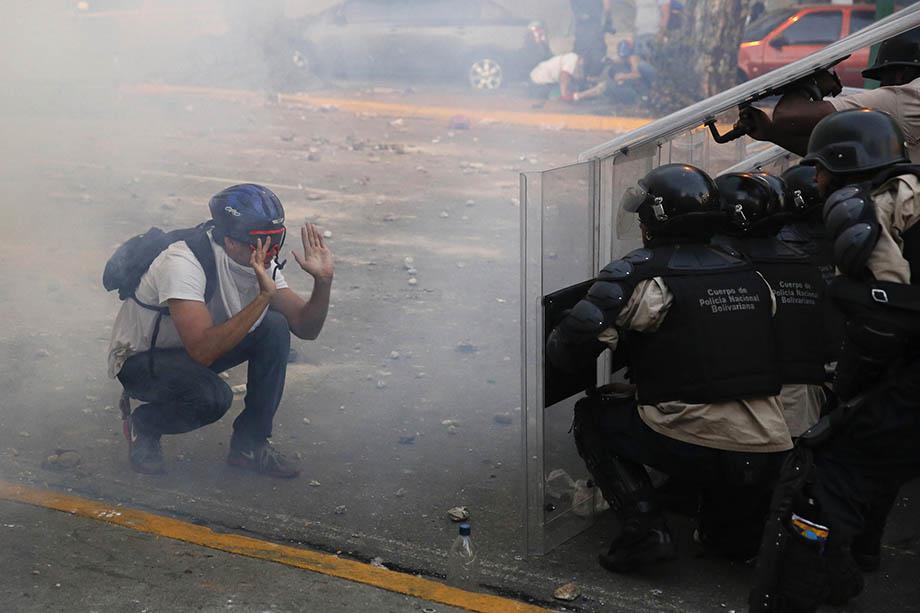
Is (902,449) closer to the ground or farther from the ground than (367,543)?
farther from the ground

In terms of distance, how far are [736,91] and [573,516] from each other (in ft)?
4.39

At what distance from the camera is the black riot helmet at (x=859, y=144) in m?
2.81

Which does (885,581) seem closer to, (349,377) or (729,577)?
(729,577)

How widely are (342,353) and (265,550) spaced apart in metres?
1.99

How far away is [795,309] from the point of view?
3.21 metres

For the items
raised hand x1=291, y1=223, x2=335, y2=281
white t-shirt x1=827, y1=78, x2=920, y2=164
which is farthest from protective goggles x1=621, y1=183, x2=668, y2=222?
raised hand x1=291, y1=223, x2=335, y2=281

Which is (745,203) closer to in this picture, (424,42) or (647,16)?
(424,42)

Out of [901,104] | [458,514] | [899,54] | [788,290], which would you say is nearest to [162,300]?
[458,514]

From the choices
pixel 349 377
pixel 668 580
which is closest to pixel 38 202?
pixel 349 377

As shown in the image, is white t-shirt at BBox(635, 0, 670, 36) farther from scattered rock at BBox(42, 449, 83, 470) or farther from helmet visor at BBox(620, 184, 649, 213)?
helmet visor at BBox(620, 184, 649, 213)

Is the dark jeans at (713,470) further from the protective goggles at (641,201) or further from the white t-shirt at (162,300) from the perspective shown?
the white t-shirt at (162,300)

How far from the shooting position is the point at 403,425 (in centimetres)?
451

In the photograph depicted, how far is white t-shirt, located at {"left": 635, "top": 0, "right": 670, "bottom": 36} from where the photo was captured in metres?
16.8

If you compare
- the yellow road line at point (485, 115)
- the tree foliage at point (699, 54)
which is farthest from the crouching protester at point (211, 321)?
the tree foliage at point (699, 54)
